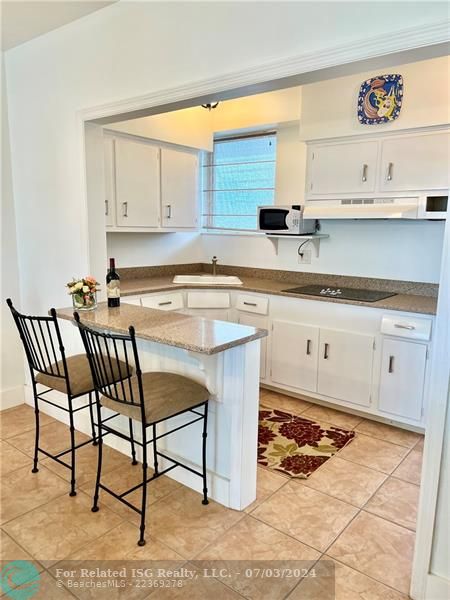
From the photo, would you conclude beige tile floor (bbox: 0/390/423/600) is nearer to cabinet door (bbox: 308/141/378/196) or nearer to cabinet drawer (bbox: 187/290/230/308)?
cabinet drawer (bbox: 187/290/230/308)

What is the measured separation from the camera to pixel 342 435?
3.10 meters

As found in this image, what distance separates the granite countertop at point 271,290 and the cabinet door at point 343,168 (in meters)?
0.86

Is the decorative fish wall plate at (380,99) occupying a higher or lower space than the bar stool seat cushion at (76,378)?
higher

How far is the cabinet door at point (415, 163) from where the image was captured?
293 cm

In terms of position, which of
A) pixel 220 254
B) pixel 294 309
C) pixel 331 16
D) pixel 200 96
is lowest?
pixel 294 309

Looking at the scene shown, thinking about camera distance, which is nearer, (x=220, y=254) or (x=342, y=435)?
(x=342, y=435)

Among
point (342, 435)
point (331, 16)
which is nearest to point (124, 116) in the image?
point (331, 16)

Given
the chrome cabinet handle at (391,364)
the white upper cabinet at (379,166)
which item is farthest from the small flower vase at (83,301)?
the chrome cabinet handle at (391,364)

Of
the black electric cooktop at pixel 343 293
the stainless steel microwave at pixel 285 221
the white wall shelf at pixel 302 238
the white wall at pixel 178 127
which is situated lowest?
the black electric cooktop at pixel 343 293

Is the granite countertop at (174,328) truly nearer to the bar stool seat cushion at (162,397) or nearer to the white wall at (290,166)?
the bar stool seat cushion at (162,397)

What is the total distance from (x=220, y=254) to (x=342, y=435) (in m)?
2.40

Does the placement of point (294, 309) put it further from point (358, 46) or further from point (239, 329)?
point (358, 46)

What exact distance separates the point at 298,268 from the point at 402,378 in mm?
1493

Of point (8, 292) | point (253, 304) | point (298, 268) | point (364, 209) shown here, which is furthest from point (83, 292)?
point (298, 268)
